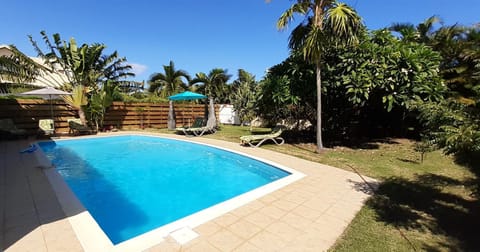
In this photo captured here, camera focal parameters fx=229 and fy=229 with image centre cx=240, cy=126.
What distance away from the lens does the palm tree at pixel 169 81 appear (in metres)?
23.7

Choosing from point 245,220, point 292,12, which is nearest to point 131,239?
point 245,220

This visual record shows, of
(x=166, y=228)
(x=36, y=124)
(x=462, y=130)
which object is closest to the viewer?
(x=462, y=130)

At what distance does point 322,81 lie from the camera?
9.47 meters

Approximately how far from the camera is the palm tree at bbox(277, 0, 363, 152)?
7492 millimetres

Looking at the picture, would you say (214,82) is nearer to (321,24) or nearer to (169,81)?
(169,81)

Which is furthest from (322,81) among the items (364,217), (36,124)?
(36,124)

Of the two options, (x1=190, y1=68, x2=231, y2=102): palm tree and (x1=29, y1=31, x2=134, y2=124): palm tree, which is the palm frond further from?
(x1=190, y1=68, x2=231, y2=102): palm tree

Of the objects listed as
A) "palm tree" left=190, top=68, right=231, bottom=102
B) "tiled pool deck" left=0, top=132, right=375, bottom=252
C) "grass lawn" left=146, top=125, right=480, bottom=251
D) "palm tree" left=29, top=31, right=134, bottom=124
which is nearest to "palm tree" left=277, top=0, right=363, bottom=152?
"grass lawn" left=146, top=125, right=480, bottom=251

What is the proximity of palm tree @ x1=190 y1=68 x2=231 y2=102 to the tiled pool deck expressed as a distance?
63.4ft

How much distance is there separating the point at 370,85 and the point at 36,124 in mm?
16158

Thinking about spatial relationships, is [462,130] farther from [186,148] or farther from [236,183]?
[186,148]

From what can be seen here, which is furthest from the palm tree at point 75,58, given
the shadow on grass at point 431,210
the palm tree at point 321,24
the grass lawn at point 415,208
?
the shadow on grass at point 431,210

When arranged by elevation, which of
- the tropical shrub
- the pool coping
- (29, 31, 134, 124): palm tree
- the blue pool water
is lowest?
the blue pool water

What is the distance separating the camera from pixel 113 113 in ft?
50.5
